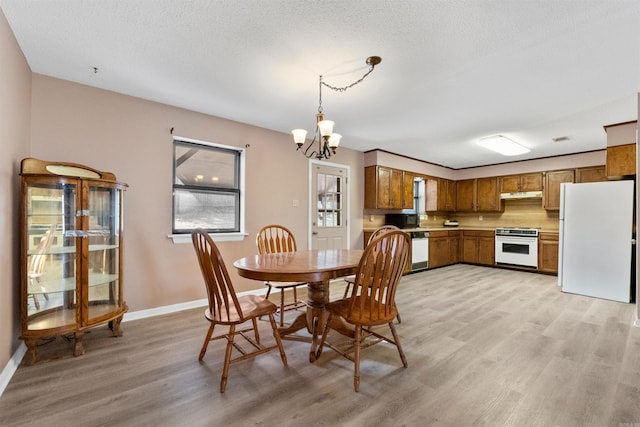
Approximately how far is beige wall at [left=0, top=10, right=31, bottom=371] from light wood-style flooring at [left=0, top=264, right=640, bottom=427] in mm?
349

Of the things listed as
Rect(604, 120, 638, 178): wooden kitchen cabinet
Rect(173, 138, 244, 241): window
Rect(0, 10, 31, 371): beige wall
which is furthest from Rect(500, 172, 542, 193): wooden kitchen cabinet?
Rect(0, 10, 31, 371): beige wall

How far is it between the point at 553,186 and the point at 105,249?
7.27 metres

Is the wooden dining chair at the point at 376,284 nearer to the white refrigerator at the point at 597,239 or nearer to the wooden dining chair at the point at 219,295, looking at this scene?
the wooden dining chair at the point at 219,295

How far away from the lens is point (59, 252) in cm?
228

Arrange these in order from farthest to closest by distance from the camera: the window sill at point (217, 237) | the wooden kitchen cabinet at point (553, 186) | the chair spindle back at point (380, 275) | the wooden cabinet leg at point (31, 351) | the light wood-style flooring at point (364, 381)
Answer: the wooden kitchen cabinet at point (553, 186)
the window sill at point (217, 237)
the wooden cabinet leg at point (31, 351)
the chair spindle back at point (380, 275)
the light wood-style flooring at point (364, 381)

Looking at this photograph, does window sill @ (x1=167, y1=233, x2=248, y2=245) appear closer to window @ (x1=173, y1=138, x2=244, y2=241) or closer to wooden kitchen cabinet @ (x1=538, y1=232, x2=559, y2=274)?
window @ (x1=173, y1=138, x2=244, y2=241)

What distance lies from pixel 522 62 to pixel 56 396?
405 cm

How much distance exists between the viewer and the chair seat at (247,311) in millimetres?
1857

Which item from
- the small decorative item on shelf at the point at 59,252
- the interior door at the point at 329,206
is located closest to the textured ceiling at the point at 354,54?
the small decorative item on shelf at the point at 59,252

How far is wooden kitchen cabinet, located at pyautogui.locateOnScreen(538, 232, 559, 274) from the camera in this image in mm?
5273

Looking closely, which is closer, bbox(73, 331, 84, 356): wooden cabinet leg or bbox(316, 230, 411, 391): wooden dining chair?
bbox(316, 230, 411, 391): wooden dining chair

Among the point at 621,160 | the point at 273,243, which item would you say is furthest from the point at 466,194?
the point at 273,243

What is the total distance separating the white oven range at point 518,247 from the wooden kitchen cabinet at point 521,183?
34.3 inches

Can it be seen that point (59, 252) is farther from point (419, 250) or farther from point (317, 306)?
point (419, 250)
